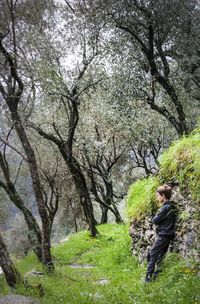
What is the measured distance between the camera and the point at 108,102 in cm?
1617

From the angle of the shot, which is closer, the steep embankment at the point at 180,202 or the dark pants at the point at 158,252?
the steep embankment at the point at 180,202

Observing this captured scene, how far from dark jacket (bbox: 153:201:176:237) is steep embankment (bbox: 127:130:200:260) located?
0.53ft

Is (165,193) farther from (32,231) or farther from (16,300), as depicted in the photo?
(32,231)

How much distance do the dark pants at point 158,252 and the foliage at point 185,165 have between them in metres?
1.33

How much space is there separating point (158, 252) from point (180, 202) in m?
1.39

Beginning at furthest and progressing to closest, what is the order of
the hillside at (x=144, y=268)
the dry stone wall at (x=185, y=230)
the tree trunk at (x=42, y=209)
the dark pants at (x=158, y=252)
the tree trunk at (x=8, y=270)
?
the tree trunk at (x=42, y=209), the dark pants at (x=158, y=252), the tree trunk at (x=8, y=270), the dry stone wall at (x=185, y=230), the hillside at (x=144, y=268)

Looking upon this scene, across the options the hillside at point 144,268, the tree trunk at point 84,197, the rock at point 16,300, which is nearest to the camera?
the rock at point 16,300

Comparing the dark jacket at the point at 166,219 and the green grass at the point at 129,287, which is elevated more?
the dark jacket at the point at 166,219

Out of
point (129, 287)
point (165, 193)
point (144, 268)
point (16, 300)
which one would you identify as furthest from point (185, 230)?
point (16, 300)

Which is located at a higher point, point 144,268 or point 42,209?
point 42,209

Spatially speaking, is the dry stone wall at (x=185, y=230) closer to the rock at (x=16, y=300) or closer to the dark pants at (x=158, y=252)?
the dark pants at (x=158, y=252)

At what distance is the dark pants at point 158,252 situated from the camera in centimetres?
573

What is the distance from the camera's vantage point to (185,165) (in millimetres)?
6664

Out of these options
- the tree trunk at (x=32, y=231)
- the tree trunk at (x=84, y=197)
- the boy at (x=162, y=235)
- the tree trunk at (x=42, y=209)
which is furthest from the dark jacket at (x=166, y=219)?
the tree trunk at (x=84, y=197)
